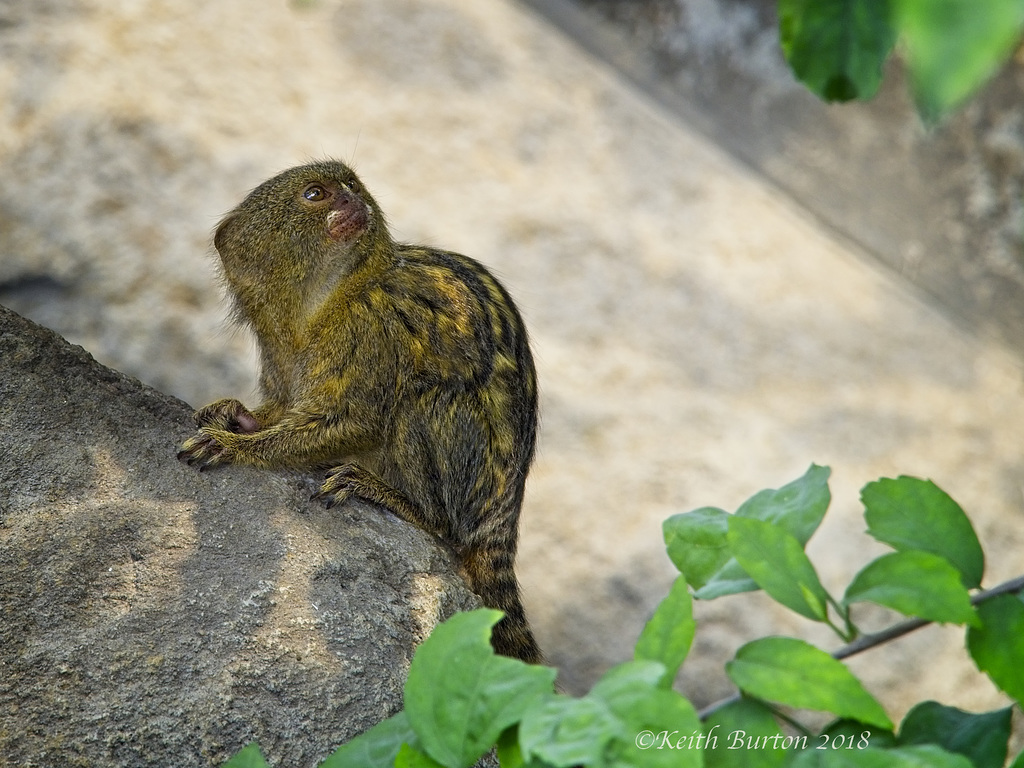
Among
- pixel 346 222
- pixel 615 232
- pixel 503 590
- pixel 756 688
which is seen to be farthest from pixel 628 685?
pixel 615 232

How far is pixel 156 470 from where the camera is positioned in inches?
116

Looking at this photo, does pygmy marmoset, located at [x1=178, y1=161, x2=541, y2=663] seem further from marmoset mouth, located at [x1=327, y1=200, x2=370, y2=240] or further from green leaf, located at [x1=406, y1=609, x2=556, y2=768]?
green leaf, located at [x1=406, y1=609, x2=556, y2=768]

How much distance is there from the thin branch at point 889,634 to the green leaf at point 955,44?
2.87ft

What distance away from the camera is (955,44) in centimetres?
68

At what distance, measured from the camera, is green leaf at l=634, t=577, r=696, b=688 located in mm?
1237

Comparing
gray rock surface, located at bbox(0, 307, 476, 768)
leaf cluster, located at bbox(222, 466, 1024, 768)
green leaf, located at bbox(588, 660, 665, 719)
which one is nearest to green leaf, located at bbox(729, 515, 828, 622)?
leaf cluster, located at bbox(222, 466, 1024, 768)

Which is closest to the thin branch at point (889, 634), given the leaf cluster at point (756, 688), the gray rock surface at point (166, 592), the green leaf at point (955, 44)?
the leaf cluster at point (756, 688)

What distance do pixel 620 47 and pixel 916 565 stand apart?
22.2 ft

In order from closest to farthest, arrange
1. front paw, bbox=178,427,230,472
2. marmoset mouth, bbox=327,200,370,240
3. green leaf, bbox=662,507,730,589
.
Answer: green leaf, bbox=662,507,730,589 < front paw, bbox=178,427,230,472 < marmoset mouth, bbox=327,200,370,240

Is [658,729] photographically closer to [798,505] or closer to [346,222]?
[798,505]

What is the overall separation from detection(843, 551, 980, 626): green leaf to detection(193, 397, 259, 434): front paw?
93.2 inches

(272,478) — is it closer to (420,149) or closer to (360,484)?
(360,484)

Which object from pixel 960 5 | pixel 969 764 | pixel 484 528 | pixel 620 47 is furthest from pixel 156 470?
pixel 620 47

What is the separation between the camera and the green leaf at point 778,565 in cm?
131
